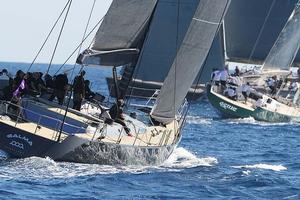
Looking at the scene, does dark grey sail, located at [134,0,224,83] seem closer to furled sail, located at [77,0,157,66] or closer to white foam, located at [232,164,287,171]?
furled sail, located at [77,0,157,66]

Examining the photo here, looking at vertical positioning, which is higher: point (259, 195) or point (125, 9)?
point (125, 9)

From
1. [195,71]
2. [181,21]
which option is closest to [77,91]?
[195,71]

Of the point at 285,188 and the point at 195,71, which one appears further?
the point at 195,71

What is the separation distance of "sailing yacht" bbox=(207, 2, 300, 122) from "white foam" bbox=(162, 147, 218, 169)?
45.1 ft

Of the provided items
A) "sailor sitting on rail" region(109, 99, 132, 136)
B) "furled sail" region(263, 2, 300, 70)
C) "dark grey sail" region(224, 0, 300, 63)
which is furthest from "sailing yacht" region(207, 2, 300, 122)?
"sailor sitting on rail" region(109, 99, 132, 136)

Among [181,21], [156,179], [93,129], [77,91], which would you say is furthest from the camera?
[181,21]

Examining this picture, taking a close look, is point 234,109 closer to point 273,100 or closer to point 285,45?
point 273,100

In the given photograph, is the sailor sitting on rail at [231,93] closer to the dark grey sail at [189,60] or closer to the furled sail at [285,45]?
the furled sail at [285,45]

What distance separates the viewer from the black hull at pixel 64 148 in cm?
1628

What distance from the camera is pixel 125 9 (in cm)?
2042

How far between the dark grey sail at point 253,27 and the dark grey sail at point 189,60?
105ft

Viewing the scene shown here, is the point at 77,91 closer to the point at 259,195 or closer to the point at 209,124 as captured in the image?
the point at 259,195

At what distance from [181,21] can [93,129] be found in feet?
98.5

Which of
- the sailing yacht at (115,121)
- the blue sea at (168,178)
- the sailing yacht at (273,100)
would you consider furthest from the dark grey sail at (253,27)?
the sailing yacht at (115,121)
